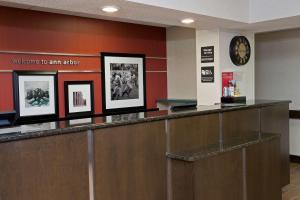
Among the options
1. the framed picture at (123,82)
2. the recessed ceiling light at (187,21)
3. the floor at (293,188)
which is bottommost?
the floor at (293,188)

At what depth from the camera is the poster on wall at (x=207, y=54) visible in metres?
4.58

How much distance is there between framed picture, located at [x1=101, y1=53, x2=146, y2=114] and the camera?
523cm

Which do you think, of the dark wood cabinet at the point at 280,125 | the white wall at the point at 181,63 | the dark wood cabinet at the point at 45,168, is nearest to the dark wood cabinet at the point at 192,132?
the dark wood cabinet at the point at 45,168

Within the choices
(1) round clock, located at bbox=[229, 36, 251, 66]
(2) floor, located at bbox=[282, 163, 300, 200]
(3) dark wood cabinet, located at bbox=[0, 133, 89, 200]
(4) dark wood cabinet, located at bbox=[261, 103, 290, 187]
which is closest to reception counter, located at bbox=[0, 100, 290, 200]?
(3) dark wood cabinet, located at bbox=[0, 133, 89, 200]

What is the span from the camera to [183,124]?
300 centimetres

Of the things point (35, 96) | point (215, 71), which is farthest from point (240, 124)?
point (35, 96)

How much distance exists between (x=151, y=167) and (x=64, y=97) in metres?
2.43

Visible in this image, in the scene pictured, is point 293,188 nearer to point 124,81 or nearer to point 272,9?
point 272,9

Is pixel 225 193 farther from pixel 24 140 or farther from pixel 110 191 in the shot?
pixel 24 140

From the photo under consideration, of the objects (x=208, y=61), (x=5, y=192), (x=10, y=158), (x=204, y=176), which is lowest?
(x=204, y=176)

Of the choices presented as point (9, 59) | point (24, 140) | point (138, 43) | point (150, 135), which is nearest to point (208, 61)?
point (138, 43)

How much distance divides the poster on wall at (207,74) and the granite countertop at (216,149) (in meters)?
1.16

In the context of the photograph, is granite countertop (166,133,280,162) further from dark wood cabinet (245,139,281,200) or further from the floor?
the floor

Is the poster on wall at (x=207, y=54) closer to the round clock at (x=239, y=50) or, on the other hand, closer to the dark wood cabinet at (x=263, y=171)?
the round clock at (x=239, y=50)
